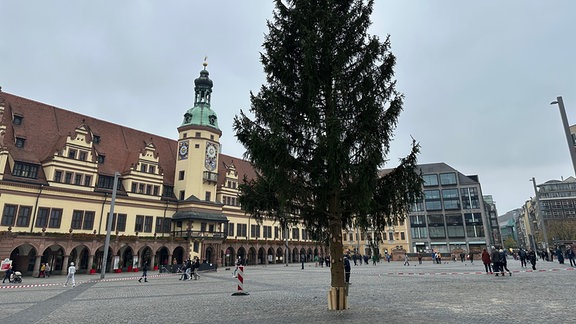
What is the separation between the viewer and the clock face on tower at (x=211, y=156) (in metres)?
55.5

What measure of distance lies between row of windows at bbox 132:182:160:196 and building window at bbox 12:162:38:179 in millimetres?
11431

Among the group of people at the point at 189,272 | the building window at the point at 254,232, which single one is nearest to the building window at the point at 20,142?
the group of people at the point at 189,272

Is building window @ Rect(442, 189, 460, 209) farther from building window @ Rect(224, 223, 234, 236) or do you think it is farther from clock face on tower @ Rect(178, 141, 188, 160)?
clock face on tower @ Rect(178, 141, 188, 160)

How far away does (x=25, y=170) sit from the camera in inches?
1499

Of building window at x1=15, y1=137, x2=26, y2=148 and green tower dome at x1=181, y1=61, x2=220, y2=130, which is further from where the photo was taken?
green tower dome at x1=181, y1=61, x2=220, y2=130

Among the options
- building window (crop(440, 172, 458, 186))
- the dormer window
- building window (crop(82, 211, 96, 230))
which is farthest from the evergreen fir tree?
building window (crop(440, 172, 458, 186))

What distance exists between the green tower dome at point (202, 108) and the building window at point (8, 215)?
84.1ft

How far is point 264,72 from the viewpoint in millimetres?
12164

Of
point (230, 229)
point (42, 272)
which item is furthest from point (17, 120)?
point (230, 229)

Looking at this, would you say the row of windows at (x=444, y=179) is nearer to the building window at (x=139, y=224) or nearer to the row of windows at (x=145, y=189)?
the row of windows at (x=145, y=189)

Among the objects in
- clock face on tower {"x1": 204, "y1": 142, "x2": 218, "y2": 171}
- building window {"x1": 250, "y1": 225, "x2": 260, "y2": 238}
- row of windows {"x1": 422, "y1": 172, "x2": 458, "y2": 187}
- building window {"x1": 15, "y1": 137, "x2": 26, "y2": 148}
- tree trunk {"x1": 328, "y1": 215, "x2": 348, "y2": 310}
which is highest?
row of windows {"x1": 422, "y1": 172, "x2": 458, "y2": 187}

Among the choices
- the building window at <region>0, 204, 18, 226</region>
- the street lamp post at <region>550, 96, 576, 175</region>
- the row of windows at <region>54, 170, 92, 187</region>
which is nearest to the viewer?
the street lamp post at <region>550, 96, 576, 175</region>

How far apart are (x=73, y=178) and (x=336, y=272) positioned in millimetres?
40679

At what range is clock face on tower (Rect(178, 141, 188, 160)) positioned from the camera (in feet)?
180
